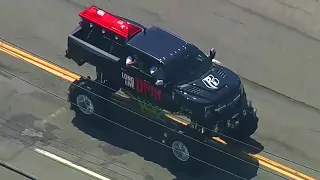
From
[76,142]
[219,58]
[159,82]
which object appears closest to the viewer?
[159,82]

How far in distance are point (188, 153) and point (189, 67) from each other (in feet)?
6.98

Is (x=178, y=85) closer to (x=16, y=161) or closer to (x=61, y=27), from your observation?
(x=16, y=161)

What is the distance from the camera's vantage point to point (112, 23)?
19797 mm

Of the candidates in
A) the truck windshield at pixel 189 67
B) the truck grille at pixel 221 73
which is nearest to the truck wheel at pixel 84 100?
the truck windshield at pixel 189 67

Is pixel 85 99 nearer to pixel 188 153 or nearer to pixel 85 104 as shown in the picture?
pixel 85 104

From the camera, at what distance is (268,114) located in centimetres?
2086

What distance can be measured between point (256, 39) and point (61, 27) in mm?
5924

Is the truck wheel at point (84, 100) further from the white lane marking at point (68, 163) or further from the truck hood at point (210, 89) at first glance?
the truck hood at point (210, 89)

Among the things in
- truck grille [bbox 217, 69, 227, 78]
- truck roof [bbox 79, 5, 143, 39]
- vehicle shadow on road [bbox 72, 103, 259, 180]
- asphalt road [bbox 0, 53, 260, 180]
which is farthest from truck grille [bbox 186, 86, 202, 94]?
truck roof [bbox 79, 5, 143, 39]

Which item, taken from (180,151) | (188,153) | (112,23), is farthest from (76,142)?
(112,23)

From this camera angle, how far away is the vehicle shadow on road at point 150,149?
1884cm

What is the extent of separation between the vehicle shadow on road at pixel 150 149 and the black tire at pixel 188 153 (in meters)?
0.08

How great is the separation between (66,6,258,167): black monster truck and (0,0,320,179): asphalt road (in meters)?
0.81

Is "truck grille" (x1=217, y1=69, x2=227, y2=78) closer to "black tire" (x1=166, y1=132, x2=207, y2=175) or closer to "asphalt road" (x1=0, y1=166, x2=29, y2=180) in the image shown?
"black tire" (x1=166, y1=132, x2=207, y2=175)
